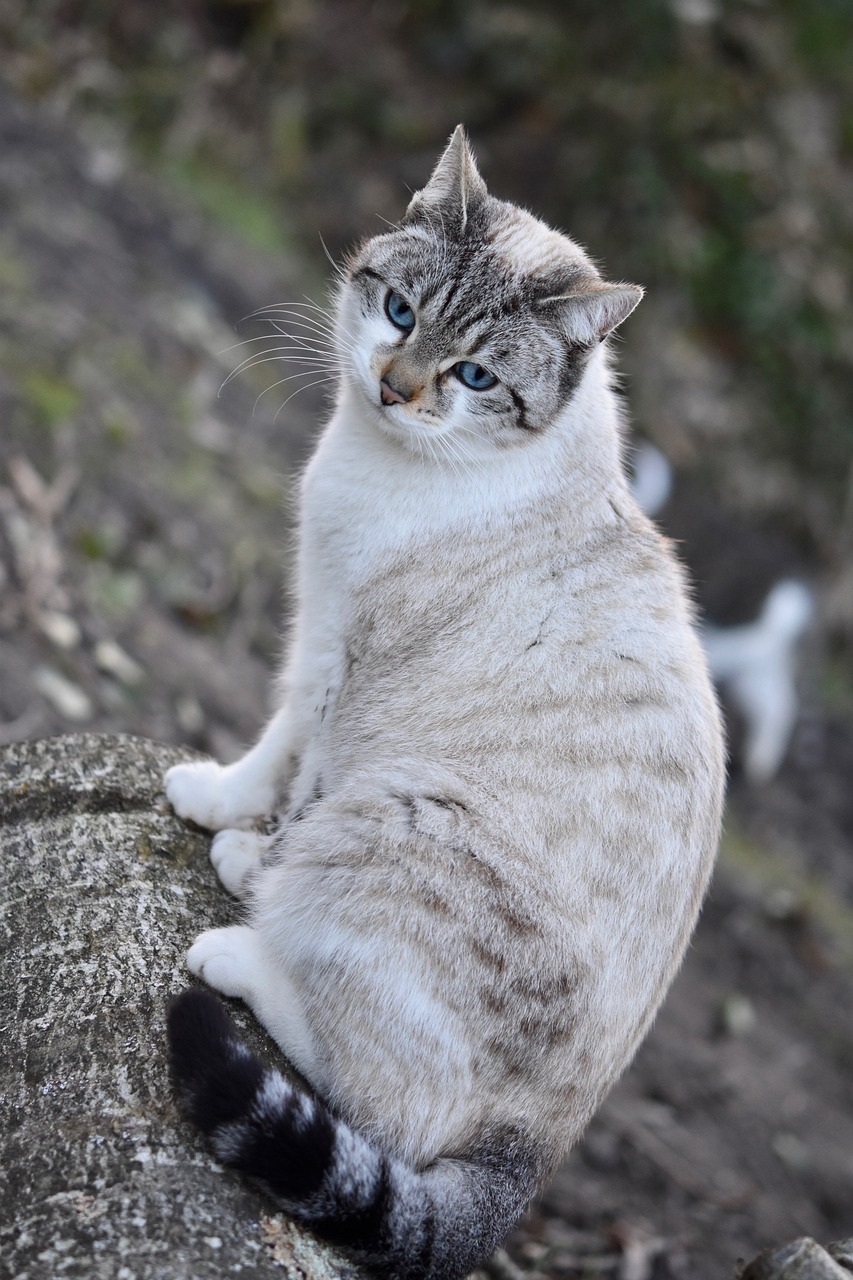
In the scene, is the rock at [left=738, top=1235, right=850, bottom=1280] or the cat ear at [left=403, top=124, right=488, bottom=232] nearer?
the rock at [left=738, top=1235, right=850, bottom=1280]

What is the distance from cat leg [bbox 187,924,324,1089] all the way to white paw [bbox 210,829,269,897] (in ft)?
1.15

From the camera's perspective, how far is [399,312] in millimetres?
3455

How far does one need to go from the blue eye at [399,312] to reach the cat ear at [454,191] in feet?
0.91

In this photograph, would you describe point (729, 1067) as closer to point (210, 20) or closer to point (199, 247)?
point (199, 247)

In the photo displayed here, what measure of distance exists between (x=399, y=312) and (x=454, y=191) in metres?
0.42

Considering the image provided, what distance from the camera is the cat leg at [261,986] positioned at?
2619 mm

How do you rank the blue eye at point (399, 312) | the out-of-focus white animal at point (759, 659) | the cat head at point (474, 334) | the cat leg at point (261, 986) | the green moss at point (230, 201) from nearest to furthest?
the cat leg at point (261, 986)
the cat head at point (474, 334)
the blue eye at point (399, 312)
the out-of-focus white animal at point (759, 659)
the green moss at point (230, 201)

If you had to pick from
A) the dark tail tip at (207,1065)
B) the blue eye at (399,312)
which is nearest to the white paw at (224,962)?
the dark tail tip at (207,1065)

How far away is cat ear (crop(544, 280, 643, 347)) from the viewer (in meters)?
3.21

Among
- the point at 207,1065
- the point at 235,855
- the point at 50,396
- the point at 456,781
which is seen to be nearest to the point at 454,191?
the point at 456,781

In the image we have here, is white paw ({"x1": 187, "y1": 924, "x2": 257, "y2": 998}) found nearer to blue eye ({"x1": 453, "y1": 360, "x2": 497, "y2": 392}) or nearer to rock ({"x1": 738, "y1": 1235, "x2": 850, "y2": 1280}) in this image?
rock ({"x1": 738, "y1": 1235, "x2": 850, "y2": 1280})

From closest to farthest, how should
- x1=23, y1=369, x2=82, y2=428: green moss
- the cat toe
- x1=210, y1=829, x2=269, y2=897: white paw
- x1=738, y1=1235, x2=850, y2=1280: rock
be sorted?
x1=738, y1=1235, x2=850, y2=1280: rock → x1=210, y1=829, x2=269, y2=897: white paw → the cat toe → x1=23, y1=369, x2=82, y2=428: green moss

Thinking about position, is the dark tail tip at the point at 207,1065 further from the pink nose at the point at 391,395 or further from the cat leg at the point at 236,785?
the pink nose at the point at 391,395

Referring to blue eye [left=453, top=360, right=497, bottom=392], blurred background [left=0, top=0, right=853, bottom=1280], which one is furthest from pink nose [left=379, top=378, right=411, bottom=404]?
blurred background [left=0, top=0, right=853, bottom=1280]
